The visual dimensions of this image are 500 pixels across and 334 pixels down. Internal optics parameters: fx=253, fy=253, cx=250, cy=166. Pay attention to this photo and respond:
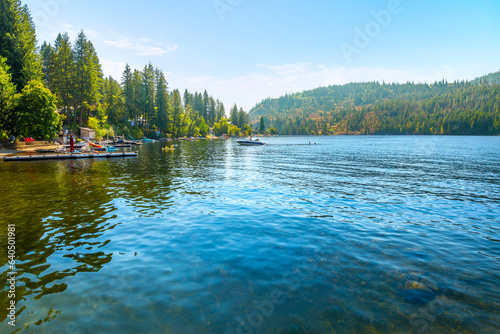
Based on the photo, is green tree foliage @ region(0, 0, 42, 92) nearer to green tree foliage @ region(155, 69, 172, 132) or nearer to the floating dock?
the floating dock

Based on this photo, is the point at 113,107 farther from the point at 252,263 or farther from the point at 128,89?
the point at 252,263

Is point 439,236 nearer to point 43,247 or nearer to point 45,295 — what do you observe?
point 45,295

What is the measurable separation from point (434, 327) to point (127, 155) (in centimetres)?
5678

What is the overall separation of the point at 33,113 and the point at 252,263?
62208mm

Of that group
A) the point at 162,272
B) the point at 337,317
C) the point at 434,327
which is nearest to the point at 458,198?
the point at 434,327

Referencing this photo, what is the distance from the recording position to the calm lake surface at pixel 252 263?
6.72m

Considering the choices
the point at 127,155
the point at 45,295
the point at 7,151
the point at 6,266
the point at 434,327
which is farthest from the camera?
the point at 127,155

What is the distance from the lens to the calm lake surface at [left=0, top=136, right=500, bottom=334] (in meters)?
6.72

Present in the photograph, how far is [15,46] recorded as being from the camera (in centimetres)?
5716

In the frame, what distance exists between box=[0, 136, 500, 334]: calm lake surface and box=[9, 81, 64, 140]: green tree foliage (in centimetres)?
4208

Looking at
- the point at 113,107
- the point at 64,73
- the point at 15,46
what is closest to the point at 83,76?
the point at 64,73

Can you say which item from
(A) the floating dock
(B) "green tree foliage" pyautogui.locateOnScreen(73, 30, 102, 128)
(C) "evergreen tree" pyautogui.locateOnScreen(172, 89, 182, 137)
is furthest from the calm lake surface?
(C) "evergreen tree" pyautogui.locateOnScreen(172, 89, 182, 137)

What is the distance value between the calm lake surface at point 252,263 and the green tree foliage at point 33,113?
4208 centimetres

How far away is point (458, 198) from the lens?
20.4 m
